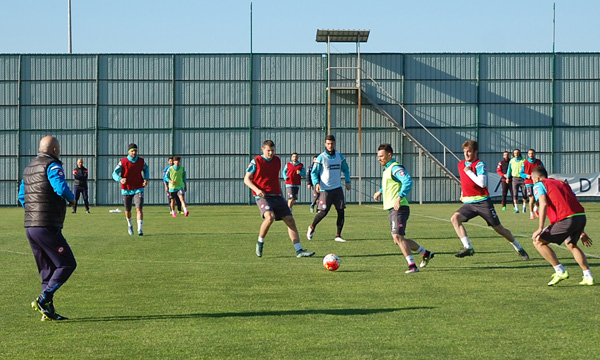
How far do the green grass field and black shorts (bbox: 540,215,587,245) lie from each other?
2.07 feet

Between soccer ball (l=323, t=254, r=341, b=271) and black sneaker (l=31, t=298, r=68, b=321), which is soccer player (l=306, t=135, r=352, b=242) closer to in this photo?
soccer ball (l=323, t=254, r=341, b=271)

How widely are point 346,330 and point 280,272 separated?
481 cm

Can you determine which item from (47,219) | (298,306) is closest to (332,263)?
(298,306)

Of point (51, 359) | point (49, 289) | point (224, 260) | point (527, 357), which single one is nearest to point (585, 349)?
point (527, 357)

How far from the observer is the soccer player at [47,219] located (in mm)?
8344

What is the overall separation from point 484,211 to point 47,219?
7.74 metres

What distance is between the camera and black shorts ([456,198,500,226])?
13.8m

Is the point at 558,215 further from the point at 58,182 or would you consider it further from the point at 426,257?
the point at 58,182

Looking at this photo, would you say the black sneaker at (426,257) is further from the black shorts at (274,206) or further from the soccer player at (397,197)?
the black shorts at (274,206)

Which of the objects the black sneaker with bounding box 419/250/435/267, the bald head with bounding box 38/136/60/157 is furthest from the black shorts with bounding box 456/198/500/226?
the bald head with bounding box 38/136/60/157

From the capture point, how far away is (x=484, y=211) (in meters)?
13.8

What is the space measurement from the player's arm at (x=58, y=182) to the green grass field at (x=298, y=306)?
50.2 inches

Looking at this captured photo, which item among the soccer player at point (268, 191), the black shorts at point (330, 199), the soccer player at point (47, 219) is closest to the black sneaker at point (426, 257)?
the soccer player at point (268, 191)

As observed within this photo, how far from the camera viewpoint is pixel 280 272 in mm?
12516
